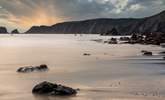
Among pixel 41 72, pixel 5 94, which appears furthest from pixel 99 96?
pixel 41 72

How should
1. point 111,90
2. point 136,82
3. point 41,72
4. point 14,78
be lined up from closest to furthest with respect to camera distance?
A: point 111,90, point 136,82, point 14,78, point 41,72

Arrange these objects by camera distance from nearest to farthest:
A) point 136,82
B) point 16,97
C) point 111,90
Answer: point 16,97
point 111,90
point 136,82

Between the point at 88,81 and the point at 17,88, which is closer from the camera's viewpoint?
the point at 17,88

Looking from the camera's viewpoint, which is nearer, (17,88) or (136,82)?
(17,88)

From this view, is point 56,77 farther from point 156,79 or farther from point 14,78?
point 156,79

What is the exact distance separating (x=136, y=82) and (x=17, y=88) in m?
8.85

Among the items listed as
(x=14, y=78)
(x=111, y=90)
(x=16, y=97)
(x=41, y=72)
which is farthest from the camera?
(x=41, y=72)

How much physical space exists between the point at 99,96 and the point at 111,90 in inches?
90.9

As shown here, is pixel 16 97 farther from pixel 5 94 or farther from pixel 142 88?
pixel 142 88

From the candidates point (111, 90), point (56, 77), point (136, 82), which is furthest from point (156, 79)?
point (56, 77)

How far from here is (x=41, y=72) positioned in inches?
1288

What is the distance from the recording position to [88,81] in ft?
88.9

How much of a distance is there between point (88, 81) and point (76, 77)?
2756 mm

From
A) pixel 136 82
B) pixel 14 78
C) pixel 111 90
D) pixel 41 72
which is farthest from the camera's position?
pixel 41 72
